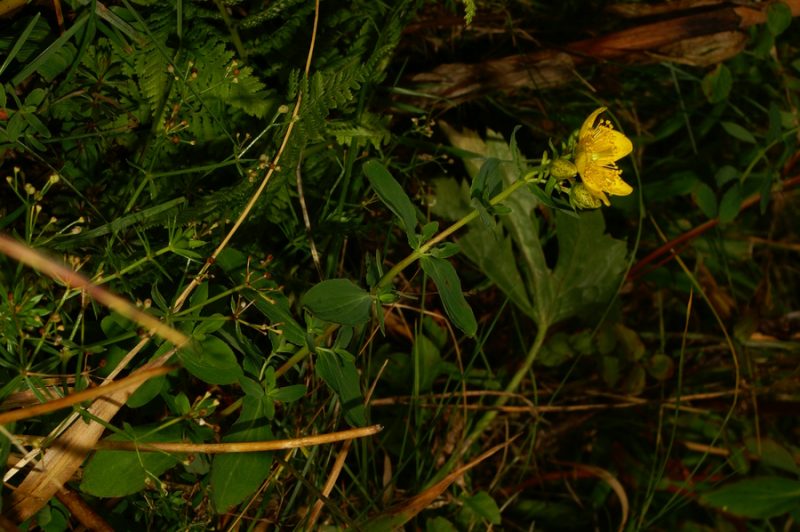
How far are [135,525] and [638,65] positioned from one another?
2.01 metres

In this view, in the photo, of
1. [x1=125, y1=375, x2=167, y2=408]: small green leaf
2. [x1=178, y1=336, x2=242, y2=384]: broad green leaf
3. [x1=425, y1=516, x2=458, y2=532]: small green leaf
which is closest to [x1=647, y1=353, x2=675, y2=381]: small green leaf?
[x1=425, y1=516, x2=458, y2=532]: small green leaf

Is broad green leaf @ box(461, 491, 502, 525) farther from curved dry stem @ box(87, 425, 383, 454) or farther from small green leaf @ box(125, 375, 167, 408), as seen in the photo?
small green leaf @ box(125, 375, 167, 408)

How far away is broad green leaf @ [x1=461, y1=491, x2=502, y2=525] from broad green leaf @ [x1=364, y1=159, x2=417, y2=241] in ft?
3.04

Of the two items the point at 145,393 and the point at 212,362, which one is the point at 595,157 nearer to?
the point at 212,362

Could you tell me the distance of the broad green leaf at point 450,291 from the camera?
1405 mm

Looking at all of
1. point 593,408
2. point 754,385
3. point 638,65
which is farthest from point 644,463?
point 638,65

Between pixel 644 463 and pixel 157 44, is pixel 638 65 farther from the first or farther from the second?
pixel 157 44

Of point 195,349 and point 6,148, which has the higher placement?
point 6,148

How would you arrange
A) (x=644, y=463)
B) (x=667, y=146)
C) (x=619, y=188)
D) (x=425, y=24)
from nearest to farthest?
(x=619, y=188)
(x=425, y=24)
(x=644, y=463)
(x=667, y=146)

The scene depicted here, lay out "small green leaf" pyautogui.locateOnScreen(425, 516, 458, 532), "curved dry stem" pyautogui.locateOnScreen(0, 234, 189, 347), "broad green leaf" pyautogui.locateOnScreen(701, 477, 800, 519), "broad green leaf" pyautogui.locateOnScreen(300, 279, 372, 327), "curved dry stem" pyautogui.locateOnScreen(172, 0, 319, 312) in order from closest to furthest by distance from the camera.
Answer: "curved dry stem" pyautogui.locateOnScreen(0, 234, 189, 347) → "broad green leaf" pyautogui.locateOnScreen(300, 279, 372, 327) → "curved dry stem" pyautogui.locateOnScreen(172, 0, 319, 312) → "small green leaf" pyautogui.locateOnScreen(425, 516, 458, 532) → "broad green leaf" pyautogui.locateOnScreen(701, 477, 800, 519)

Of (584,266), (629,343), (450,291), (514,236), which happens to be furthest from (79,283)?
(629,343)

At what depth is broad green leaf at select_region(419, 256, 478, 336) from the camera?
1405 millimetres

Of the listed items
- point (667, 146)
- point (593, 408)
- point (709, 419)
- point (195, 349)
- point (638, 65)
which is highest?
point (195, 349)

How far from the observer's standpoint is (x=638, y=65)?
2373 mm
